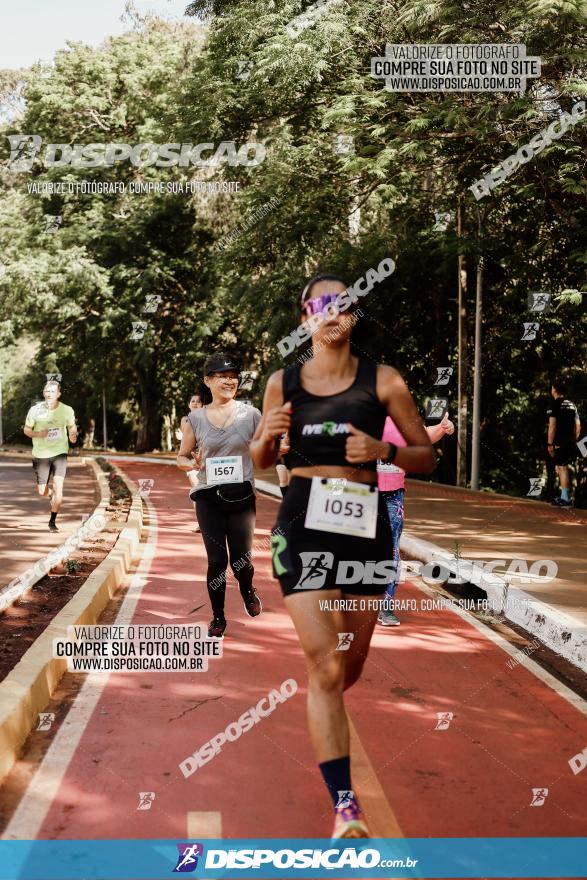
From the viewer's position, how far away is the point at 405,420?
3.95 m

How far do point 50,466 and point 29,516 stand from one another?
2862mm

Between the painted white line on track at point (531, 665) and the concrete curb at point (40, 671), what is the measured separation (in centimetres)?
307

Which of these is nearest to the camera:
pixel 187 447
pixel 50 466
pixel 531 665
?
pixel 531 665

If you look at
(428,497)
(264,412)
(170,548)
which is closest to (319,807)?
(264,412)

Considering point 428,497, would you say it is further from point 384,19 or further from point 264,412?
point 264,412

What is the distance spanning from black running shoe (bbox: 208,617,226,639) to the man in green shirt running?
6.35 meters

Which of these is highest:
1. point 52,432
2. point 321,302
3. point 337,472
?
point 321,302

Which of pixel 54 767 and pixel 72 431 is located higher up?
pixel 72 431

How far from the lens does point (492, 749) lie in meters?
4.98

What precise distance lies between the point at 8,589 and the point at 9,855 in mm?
5166

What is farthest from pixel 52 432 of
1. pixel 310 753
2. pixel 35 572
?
pixel 310 753

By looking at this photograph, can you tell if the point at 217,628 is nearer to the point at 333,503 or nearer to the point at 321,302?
the point at 333,503

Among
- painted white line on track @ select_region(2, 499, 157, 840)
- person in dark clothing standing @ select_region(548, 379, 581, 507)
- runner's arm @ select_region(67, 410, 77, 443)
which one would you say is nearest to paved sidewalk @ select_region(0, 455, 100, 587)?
runner's arm @ select_region(67, 410, 77, 443)

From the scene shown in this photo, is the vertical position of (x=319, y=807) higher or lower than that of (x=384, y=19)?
lower
